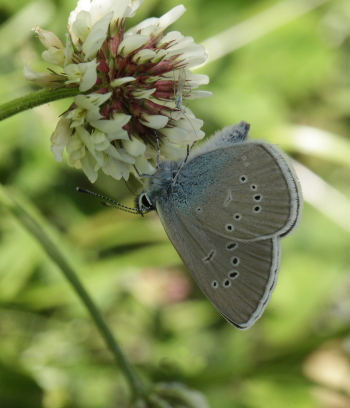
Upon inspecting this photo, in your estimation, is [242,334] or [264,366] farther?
[242,334]

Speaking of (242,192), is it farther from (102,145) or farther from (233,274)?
(102,145)

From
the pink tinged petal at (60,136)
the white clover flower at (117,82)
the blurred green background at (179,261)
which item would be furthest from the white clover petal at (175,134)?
the blurred green background at (179,261)

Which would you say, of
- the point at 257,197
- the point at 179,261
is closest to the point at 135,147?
the point at 257,197

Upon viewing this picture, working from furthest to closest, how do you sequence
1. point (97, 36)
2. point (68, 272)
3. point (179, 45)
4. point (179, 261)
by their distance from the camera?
point (179, 261)
point (68, 272)
point (179, 45)
point (97, 36)

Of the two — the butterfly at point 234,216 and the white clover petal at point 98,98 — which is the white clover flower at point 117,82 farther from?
the butterfly at point 234,216

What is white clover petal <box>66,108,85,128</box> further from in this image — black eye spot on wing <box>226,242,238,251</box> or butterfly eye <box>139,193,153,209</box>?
black eye spot on wing <box>226,242,238,251</box>

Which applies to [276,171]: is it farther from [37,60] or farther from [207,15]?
[207,15]

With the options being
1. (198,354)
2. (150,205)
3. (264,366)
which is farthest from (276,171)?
(198,354)
